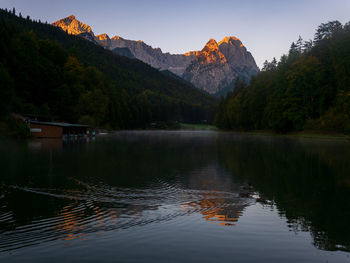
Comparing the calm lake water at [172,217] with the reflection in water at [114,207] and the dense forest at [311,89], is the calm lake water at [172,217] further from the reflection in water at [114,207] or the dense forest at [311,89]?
the dense forest at [311,89]

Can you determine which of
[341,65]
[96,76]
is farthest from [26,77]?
[341,65]

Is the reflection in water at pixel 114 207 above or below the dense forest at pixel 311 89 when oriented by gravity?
below

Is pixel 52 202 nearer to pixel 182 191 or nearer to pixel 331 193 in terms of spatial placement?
pixel 182 191

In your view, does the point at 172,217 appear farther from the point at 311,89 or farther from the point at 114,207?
the point at 311,89

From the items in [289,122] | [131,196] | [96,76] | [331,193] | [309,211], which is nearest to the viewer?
[309,211]

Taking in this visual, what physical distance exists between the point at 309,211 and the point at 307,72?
89251mm

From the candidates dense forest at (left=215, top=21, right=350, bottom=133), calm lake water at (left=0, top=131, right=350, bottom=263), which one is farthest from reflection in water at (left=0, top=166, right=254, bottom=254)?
dense forest at (left=215, top=21, right=350, bottom=133)

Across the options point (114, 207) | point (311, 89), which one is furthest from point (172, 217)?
point (311, 89)

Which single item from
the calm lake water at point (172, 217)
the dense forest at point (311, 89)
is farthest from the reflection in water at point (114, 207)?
the dense forest at point (311, 89)

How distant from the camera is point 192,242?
9898 mm

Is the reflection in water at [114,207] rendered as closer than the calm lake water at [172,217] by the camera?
No

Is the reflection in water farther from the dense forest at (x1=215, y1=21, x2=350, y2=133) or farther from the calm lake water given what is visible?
the dense forest at (x1=215, y1=21, x2=350, y2=133)

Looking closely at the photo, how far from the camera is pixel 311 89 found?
94.2 m

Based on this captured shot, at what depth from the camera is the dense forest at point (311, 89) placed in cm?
8350
